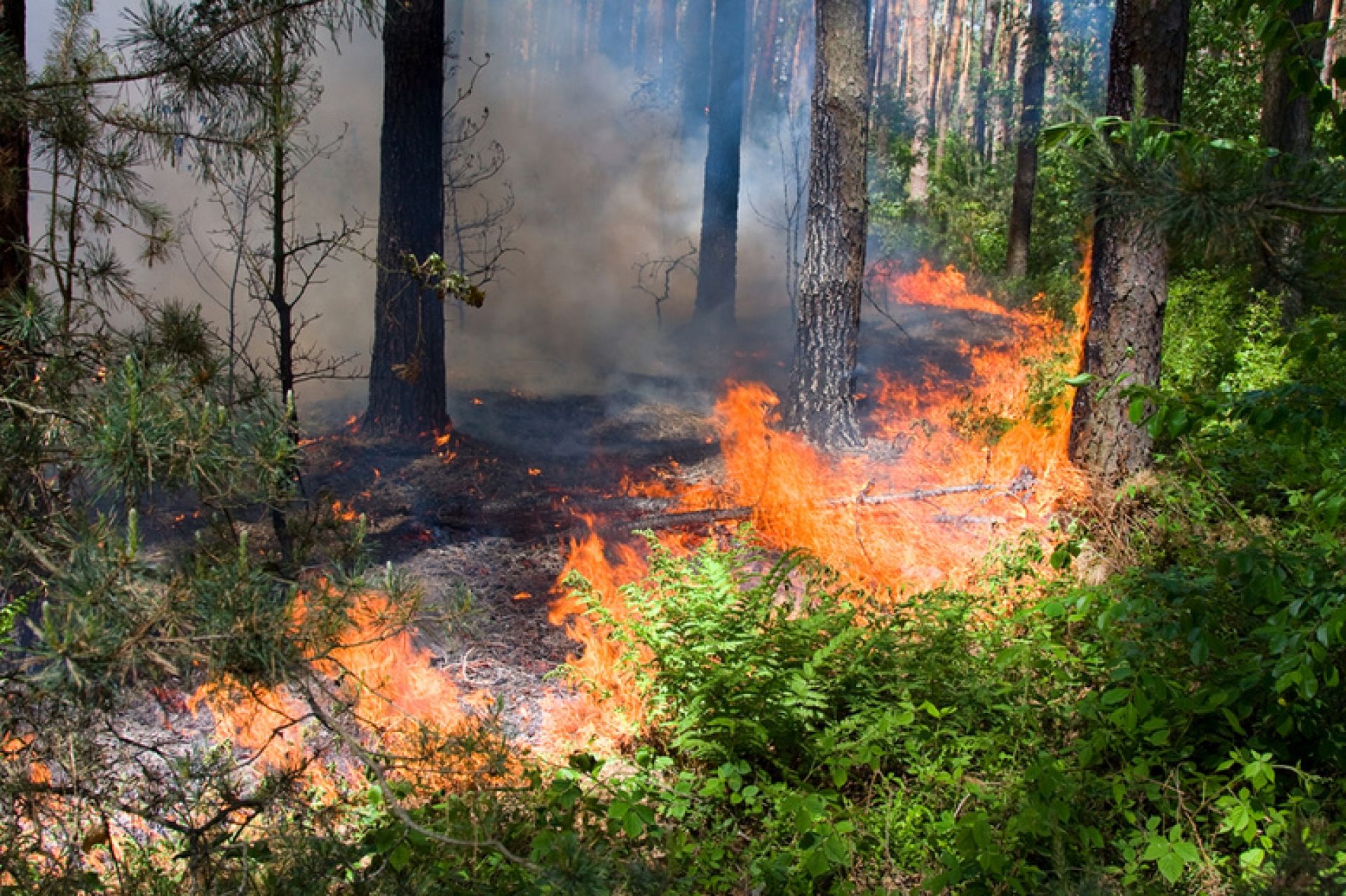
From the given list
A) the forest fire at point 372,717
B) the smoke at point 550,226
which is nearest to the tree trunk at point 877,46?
the smoke at point 550,226

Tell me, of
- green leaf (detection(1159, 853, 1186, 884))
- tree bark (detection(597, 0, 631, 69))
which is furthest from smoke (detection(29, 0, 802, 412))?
green leaf (detection(1159, 853, 1186, 884))

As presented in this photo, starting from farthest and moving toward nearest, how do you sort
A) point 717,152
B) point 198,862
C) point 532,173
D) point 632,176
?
1. point 632,176
2. point 532,173
3. point 717,152
4. point 198,862

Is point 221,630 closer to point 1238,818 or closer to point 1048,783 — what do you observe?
point 1048,783

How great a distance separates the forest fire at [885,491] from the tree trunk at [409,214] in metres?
2.04

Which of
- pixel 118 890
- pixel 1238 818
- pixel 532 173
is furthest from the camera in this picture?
pixel 532 173

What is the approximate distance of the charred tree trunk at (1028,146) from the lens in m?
15.4

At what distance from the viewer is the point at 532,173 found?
→ 16484 millimetres

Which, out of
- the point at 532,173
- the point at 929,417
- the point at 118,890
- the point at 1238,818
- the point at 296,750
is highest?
the point at 532,173

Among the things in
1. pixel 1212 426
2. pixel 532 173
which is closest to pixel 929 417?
pixel 1212 426

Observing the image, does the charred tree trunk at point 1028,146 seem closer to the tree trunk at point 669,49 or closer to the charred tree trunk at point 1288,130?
the charred tree trunk at point 1288,130

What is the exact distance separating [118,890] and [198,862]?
1.73 ft

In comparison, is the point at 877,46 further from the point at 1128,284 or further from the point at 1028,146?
the point at 1128,284

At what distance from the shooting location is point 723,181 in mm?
14156

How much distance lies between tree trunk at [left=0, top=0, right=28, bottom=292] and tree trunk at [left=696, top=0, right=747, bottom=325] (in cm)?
1078
